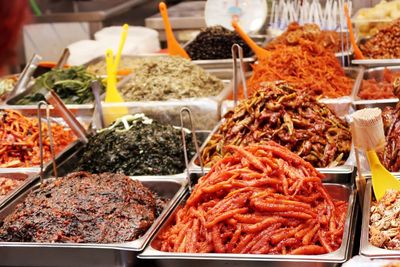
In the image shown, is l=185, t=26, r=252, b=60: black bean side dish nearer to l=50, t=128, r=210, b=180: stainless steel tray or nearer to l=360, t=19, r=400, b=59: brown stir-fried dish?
l=360, t=19, r=400, b=59: brown stir-fried dish

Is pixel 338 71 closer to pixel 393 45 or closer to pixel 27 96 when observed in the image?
pixel 393 45

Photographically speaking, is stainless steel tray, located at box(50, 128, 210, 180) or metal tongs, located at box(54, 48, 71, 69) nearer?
stainless steel tray, located at box(50, 128, 210, 180)

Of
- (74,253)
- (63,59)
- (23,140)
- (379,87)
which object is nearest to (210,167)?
(74,253)

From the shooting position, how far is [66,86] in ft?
13.6

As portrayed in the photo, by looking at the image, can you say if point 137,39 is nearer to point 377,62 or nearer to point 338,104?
point 377,62

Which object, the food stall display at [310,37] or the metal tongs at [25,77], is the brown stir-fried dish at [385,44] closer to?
the food stall display at [310,37]

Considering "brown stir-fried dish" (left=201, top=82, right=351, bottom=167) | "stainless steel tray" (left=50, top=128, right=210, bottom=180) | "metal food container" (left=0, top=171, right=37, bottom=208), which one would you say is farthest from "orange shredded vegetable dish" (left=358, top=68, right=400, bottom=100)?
"metal food container" (left=0, top=171, right=37, bottom=208)

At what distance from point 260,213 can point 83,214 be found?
67 cm

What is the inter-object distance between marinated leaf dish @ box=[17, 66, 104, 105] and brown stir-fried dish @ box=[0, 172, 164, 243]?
1616mm

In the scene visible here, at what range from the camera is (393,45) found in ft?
13.9

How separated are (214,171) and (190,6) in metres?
4.58

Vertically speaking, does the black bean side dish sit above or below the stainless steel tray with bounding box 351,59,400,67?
above

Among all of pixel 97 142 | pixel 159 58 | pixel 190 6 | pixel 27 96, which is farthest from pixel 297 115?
pixel 190 6

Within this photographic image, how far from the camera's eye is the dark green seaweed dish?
9.72ft
